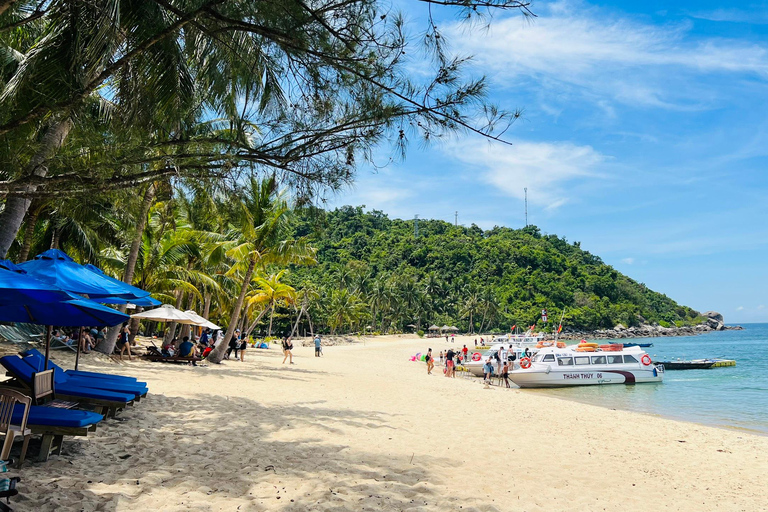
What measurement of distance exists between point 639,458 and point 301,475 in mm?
5406

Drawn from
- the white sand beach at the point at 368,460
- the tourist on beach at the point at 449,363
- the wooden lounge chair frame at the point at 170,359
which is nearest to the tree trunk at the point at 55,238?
the wooden lounge chair frame at the point at 170,359

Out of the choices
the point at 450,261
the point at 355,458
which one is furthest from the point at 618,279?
the point at 355,458

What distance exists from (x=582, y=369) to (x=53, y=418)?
2081 cm

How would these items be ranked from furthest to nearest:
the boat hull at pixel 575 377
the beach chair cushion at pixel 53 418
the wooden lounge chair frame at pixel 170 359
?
1. the boat hull at pixel 575 377
2. the wooden lounge chair frame at pixel 170 359
3. the beach chair cushion at pixel 53 418

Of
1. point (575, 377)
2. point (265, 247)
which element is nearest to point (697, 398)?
point (575, 377)

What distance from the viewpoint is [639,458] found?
759 cm

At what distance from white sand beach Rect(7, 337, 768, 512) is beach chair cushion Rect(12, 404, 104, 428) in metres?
0.37

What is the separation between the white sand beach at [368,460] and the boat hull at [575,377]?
9972 mm

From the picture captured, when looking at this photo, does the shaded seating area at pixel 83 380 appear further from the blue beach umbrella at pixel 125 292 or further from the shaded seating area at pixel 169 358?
the shaded seating area at pixel 169 358

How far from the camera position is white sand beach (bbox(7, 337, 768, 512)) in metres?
4.24

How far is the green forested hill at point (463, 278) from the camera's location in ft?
270

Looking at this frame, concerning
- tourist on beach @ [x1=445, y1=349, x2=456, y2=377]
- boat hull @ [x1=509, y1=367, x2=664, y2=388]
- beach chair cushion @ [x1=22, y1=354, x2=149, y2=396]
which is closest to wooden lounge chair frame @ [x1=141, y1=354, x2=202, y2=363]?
beach chair cushion @ [x1=22, y1=354, x2=149, y2=396]

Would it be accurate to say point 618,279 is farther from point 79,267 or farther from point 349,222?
point 79,267

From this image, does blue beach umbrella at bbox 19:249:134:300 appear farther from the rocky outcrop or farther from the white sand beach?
the rocky outcrop
